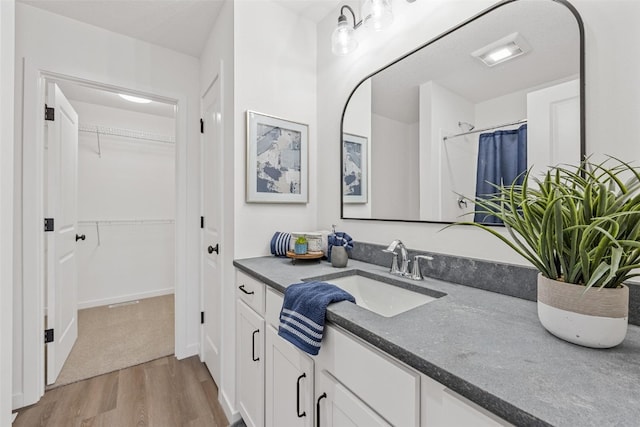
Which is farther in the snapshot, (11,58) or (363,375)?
(11,58)

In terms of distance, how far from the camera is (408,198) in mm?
1343

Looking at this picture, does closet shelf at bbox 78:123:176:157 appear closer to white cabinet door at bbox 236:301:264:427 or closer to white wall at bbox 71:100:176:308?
white wall at bbox 71:100:176:308

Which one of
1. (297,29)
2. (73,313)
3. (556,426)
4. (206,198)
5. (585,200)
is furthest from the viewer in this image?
(73,313)

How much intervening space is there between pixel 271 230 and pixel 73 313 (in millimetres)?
1978

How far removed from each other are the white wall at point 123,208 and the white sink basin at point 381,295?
3.10 m

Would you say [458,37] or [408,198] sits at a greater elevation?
[458,37]

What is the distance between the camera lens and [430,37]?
125 centimetres

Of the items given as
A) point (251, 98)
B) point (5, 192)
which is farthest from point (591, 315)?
point (5, 192)

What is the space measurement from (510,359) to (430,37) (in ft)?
4.27

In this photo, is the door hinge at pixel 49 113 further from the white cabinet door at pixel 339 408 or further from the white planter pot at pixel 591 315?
the white planter pot at pixel 591 315

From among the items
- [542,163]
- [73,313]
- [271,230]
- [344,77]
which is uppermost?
[344,77]

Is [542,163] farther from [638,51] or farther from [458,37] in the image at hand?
[458,37]

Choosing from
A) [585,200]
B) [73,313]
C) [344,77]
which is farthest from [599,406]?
[73,313]

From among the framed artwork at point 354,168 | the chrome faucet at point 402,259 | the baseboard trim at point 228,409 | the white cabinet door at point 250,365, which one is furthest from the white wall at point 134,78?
the chrome faucet at point 402,259
